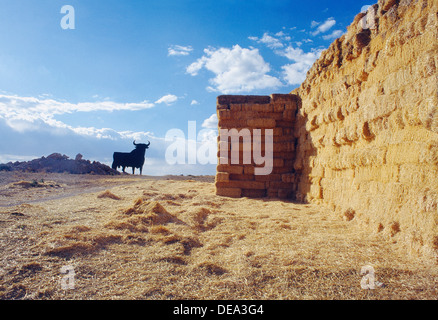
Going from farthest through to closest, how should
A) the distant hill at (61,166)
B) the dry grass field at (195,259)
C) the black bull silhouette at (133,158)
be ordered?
the black bull silhouette at (133,158)
the distant hill at (61,166)
the dry grass field at (195,259)

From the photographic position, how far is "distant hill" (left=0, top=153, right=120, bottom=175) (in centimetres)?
2192

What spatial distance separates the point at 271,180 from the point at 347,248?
5.51 m

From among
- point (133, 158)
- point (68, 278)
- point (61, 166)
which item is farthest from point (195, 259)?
point (61, 166)

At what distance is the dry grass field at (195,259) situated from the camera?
2586 millimetres

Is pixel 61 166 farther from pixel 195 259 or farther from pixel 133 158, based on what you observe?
pixel 195 259

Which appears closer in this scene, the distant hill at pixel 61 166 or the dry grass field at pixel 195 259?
Result: the dry grass field at pixel 195 259

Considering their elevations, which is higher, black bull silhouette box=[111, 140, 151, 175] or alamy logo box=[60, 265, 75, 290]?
black bull silhouette box=[111, 140, 151, 175]

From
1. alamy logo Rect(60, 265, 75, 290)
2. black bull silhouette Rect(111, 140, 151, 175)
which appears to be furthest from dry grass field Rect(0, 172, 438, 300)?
black bull silhouette Rect(111, 140, 151, 175)

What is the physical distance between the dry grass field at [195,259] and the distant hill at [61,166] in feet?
59.5

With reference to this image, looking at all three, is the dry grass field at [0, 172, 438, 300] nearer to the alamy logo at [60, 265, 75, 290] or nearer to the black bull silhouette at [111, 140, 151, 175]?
the alamy logo at [60, 265, 75, 290]

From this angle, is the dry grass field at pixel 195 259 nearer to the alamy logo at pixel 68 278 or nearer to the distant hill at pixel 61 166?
the alamy logo at pixel 68 278

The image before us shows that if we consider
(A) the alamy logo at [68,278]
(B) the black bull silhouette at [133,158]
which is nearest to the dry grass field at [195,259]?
(A) the alamy logo at [68,278]

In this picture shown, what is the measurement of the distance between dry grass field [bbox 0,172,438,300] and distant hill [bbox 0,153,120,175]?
18125 millimetres
